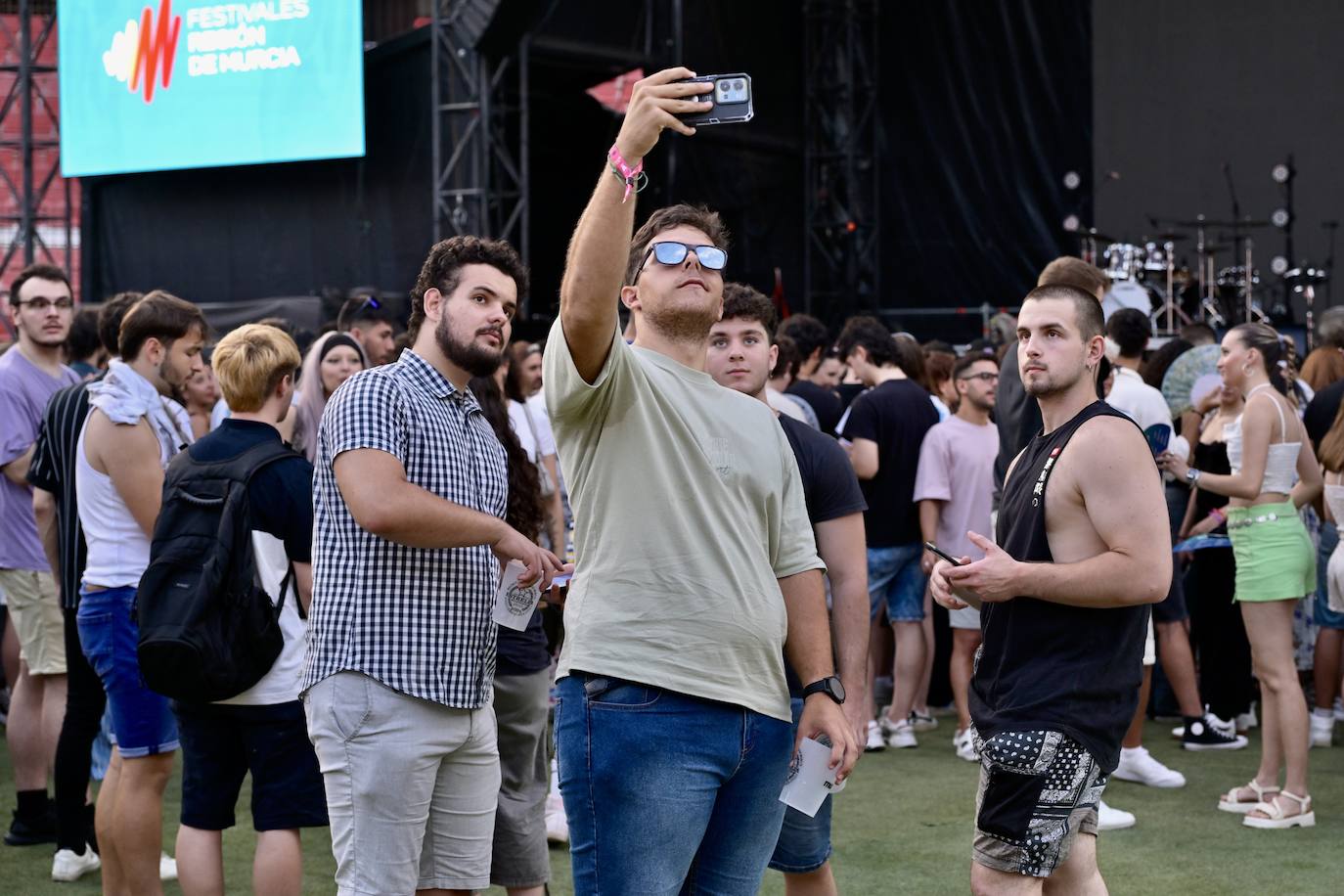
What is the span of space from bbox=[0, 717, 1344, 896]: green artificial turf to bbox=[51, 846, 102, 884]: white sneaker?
0.04 meters

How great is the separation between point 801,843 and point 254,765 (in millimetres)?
1326

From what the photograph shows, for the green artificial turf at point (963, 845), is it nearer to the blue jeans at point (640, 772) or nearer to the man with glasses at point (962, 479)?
the man with glasses at point (962, 479)

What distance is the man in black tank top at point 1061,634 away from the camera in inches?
121

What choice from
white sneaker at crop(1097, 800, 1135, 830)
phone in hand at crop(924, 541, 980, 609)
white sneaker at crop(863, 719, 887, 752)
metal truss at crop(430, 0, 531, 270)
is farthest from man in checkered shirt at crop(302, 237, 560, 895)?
metal truss at crop(430, 0, 531, 270)

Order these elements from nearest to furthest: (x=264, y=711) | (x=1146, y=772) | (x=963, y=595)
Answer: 1. (x=963, y=595)
2. (x=264, y=711)
3. (x=1146, y=772)

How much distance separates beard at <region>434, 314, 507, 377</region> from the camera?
3.10 meters

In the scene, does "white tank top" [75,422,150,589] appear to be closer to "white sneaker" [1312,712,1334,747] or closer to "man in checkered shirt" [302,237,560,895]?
"man in checkered shirt" [302,237,560,895]

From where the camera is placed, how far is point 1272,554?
5.25 m

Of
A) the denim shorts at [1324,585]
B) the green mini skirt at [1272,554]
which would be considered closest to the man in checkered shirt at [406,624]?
the green mini skirt at [1272,554]

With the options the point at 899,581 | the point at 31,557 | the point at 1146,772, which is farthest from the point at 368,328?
the point at 1146,772

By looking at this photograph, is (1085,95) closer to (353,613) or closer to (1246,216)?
(1246,216)

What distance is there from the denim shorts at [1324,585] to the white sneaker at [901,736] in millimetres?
1923

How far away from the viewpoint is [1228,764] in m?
6.35

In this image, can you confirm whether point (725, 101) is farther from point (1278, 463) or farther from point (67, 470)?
point (1278, 463)
